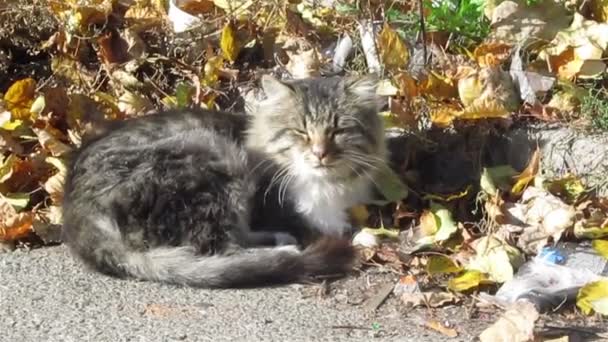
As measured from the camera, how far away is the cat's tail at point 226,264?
14.5 ft

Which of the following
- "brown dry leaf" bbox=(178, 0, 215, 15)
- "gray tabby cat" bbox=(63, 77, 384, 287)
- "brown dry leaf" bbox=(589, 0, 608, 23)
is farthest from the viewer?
"brown dry leaf" bbox=(178, 0, 215, 15)

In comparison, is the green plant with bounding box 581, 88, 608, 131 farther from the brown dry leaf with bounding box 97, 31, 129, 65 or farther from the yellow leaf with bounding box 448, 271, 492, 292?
the brown dry leaf with bounding box 97, 31, 129, 65

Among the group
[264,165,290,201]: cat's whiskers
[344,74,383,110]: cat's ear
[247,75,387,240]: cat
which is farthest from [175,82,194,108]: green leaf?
[344,74,383,110]: cat's ear

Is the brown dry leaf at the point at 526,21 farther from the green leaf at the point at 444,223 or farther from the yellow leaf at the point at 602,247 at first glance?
the yellow leaf at the point at 602,247

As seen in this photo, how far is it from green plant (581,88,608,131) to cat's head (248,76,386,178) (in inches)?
39.3

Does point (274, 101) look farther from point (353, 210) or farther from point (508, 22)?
point (508, 22)

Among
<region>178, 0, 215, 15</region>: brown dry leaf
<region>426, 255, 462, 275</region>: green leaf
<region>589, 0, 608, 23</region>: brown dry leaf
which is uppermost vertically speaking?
<region>178, 0, 215, 15</region>: brown dry leaf

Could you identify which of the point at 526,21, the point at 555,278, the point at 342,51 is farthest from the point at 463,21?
the point at 555,278

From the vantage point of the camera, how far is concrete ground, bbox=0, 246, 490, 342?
3.94 m

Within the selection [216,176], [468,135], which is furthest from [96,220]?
[468,135]

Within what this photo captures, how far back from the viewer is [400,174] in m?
5.32

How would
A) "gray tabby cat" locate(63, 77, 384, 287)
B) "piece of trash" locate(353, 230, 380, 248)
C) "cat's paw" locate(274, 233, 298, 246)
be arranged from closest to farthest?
1. "gray tabby cat" locate(63, 77, 384, 287)
2. "piece of trash" locate(353, 230, 380, 248)
3. "cat's paw" locate(274, 233, 298, 246)

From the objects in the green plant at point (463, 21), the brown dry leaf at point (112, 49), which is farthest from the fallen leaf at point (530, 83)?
the brown dry leaf at point (112, 49)

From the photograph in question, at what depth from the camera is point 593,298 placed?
13.2ft
